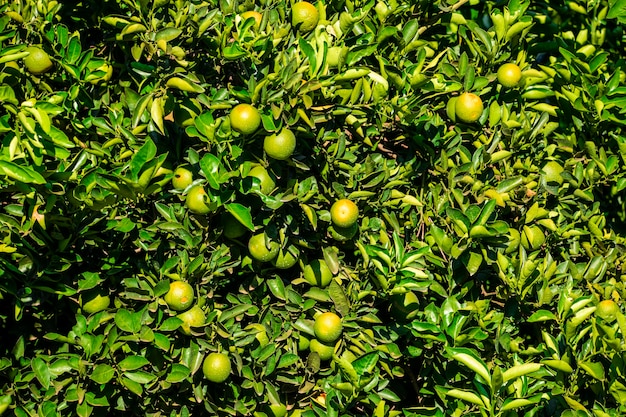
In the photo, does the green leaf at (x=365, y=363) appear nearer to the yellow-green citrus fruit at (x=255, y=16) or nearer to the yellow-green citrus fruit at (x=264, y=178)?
the yellow-green citrus fruit at (x=264, y=178)

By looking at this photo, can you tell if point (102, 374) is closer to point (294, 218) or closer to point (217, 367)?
point (217, 367)

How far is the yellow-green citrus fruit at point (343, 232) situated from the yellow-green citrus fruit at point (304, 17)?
26.1 inches

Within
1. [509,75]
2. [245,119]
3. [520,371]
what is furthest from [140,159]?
[509,75]

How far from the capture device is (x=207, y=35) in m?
2.13

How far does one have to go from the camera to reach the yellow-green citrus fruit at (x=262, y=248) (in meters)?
2.06

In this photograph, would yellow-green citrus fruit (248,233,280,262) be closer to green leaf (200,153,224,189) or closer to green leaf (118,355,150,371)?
green leaf (200,153,224,189)

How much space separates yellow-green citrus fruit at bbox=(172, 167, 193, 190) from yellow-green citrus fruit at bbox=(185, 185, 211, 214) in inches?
2.9

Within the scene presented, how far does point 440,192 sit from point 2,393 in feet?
4.98

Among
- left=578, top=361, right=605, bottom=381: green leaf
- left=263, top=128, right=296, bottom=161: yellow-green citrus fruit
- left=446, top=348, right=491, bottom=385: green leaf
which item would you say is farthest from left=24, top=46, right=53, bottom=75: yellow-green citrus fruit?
left=578, top=361, right=605, bottom=381: green leaf

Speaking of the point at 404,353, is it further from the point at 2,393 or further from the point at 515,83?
the point at 2,393

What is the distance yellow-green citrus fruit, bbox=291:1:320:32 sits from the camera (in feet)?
7.27

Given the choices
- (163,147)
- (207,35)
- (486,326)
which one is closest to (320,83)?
(207,35)

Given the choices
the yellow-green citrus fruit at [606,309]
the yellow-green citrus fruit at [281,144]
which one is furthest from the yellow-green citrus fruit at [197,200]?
the yellow-green citrus fruit at [606,309]

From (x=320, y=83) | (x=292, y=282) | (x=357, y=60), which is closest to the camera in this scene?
(x=320, y=83)
